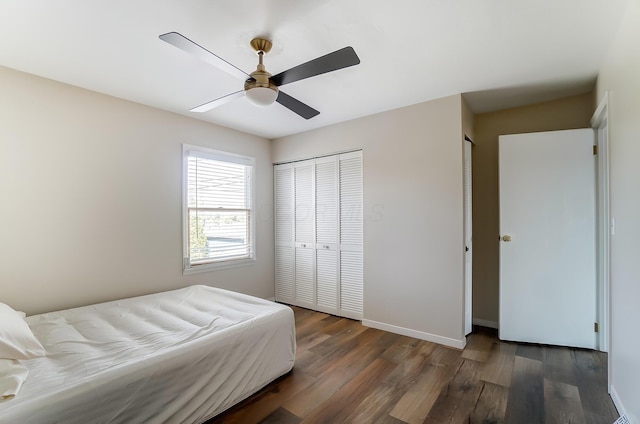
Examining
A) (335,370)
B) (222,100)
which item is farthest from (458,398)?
(222,100)

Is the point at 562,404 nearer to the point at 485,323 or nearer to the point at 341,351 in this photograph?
the point at 485,323

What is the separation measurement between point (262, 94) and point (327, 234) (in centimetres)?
231

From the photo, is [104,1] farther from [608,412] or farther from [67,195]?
[608,412]

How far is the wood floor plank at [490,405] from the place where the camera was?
177 cm

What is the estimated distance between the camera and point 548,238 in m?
2.78

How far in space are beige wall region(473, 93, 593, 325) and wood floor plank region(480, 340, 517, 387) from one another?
0.57 m

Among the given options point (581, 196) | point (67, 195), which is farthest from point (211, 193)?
point (581, 196)

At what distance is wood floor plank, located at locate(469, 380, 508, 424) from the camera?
1.77 m

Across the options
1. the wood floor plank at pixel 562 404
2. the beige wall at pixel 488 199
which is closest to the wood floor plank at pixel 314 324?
the beige wall at pixel 488 199

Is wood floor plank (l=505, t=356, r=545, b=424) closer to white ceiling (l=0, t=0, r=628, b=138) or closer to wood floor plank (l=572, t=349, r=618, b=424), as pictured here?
wood floor plank (l=572, t=349, r=618, b=424)

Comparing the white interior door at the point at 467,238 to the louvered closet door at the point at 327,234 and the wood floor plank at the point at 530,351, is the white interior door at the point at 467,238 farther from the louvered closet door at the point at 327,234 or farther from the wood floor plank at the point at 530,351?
the louvered closet door at the point at 327,234

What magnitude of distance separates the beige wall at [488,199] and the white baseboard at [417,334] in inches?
30.4

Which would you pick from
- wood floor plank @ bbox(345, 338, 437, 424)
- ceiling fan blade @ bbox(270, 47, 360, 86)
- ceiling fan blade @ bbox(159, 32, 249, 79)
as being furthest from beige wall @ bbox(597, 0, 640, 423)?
ceiling fan blade @ bbox(159, 32, 249, 79)

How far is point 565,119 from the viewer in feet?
9.61
